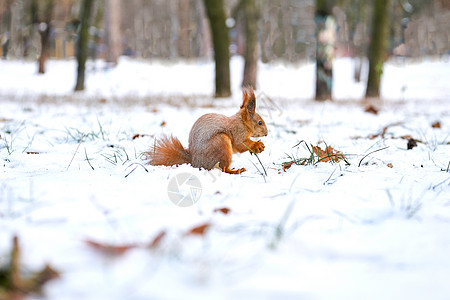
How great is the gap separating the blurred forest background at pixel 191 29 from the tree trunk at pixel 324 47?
350cm

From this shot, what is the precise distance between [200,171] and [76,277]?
50.2 inches

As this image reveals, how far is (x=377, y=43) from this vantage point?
9.79 m

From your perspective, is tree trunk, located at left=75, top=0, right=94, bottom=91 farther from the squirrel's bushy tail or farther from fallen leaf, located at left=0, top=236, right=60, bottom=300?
fallen leaf, located at left=0, top=236, right=60, bottom=300

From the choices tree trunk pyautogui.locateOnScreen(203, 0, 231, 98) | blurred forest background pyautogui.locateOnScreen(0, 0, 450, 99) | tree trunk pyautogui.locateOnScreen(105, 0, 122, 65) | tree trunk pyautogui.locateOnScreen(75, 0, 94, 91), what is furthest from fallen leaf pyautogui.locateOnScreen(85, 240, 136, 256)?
tree trunk pyautogui.locateOnScreen(105, 0, 122, 65)

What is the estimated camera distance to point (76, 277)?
1.03 metres

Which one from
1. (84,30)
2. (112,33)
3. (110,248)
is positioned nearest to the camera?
(110,248)

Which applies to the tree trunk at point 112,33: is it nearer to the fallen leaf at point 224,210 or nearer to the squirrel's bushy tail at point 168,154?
the squirrel's bushy tail at point 168,154

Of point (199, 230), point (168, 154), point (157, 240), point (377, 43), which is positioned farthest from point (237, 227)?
point (377, 43)

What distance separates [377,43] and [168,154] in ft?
28.7

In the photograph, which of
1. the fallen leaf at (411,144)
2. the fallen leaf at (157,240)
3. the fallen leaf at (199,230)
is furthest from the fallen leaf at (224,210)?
the fallen leaf at (411,144)

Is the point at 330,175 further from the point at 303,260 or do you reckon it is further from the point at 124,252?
the point at 124,252

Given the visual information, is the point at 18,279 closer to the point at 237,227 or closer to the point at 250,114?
the point at 237,227

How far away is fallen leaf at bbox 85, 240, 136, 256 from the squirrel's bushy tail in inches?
51.1

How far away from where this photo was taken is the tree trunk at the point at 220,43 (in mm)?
8188
